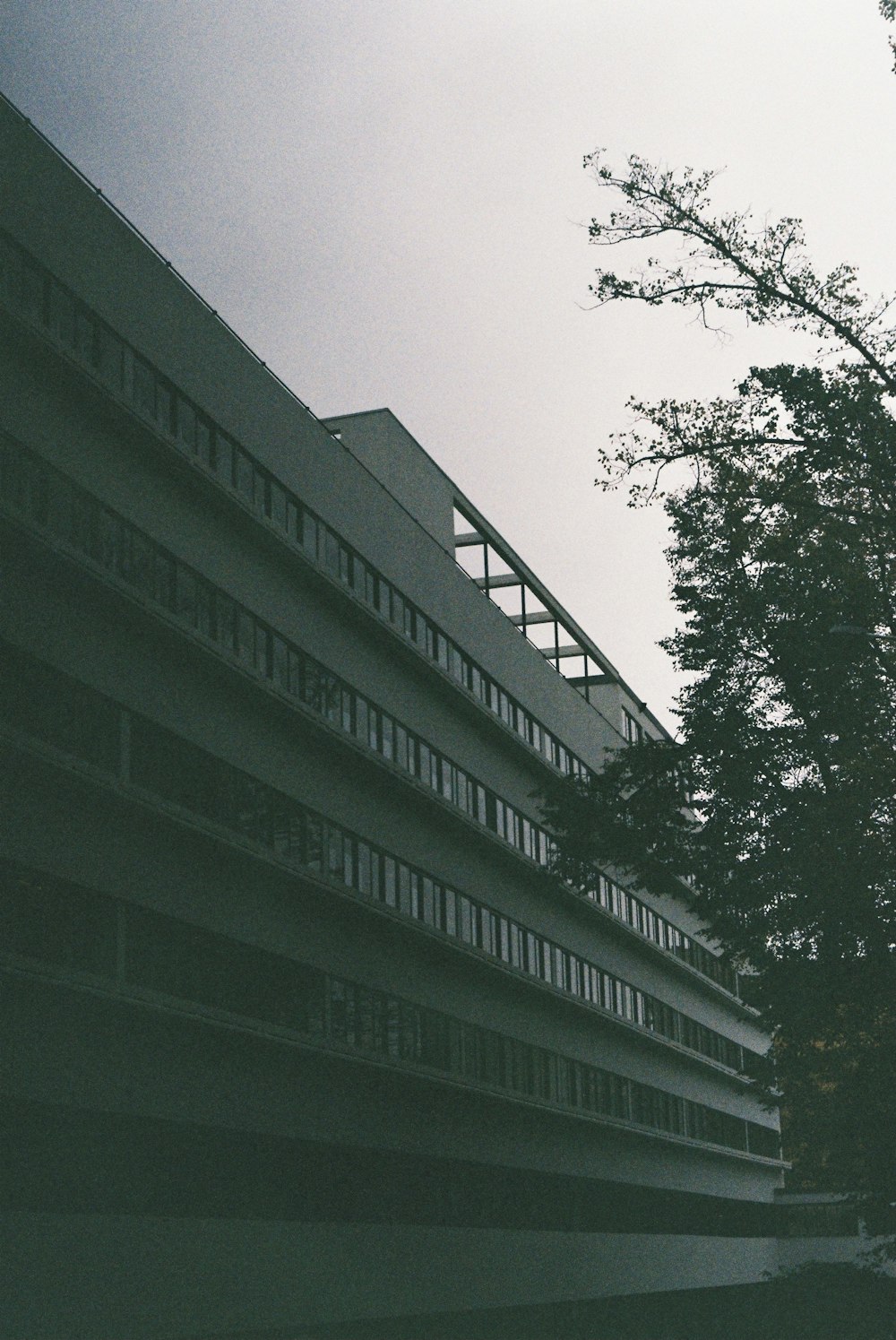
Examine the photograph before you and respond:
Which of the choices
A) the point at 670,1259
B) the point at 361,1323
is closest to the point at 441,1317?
the point at 361,1323

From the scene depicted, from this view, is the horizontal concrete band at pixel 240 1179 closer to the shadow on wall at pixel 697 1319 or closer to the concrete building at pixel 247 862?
the concrete building at pixel 247 862

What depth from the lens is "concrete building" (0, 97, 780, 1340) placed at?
2419cm

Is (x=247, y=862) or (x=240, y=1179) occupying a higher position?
(x=247, y=862)

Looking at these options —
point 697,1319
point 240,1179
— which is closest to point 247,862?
point 240,1179

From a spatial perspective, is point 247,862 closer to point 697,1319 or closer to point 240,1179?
point 240,1179

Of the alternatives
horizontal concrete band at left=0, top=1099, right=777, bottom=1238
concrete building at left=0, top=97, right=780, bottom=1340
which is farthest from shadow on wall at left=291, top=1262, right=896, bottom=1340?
horizontal concrete band at left=0, top=1099, right=777, bottom=1238

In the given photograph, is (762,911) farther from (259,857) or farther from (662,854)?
(259,857)

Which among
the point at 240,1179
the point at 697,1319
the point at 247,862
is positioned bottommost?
the point at 697,1319

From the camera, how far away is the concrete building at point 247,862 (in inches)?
952

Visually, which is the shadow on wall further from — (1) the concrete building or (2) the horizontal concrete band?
(2) the horizontal concrete band

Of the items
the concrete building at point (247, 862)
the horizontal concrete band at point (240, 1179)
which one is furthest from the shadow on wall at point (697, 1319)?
the horizontal concrete band at point (240, 1179)

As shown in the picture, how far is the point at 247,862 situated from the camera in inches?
1158

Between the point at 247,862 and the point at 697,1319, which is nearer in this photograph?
the point at 247,862

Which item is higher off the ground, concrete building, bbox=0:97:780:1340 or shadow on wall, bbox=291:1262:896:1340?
concrete building, bbox=0:97:780:1340
